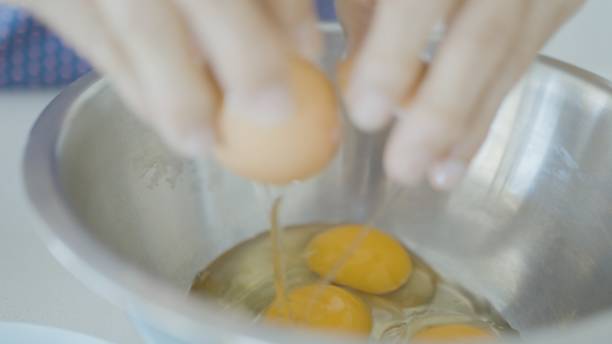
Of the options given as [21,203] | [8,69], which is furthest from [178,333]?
[8,69]

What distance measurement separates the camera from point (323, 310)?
0.71m

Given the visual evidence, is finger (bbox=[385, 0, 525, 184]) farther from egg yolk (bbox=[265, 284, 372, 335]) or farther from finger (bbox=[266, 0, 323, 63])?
egg yolk (bbox=[265, 284, 372, 335])

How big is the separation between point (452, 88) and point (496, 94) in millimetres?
62

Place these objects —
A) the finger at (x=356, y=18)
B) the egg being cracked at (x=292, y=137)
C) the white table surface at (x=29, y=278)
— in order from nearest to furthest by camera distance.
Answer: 1. the egg being cracked at (x=292, y=137)
2. the finger at (x=356, y=18)
3. the white table surface at (x=29, y=278)

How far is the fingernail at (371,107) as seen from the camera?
1.41 ft

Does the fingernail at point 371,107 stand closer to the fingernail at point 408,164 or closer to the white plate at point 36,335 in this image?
the fingernail at point 408,164

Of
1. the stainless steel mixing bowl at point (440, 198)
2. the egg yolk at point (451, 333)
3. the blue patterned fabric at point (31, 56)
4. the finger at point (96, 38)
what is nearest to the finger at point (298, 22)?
the finger at point (96, 38)

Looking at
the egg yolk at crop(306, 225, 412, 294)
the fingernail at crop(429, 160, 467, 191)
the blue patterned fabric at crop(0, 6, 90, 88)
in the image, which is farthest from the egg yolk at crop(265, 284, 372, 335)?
the blue patterned fabric at crop(0, 6, 90, 88)

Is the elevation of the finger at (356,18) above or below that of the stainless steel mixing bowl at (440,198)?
above

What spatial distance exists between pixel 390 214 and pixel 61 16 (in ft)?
1.72

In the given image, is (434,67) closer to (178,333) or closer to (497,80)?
(497,80)

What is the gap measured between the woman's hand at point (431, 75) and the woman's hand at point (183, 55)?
2.3 inches

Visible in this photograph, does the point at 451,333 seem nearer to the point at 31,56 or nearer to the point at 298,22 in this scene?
the point at 298,22

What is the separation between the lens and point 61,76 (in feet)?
3.25
